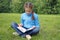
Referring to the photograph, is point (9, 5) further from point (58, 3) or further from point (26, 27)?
point (26, 27)

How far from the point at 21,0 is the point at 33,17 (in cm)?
2260

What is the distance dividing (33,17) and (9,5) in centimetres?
2684

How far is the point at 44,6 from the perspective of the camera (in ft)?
80.9

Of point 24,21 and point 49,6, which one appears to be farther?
point 49,6

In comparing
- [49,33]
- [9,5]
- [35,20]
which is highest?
[35,20]

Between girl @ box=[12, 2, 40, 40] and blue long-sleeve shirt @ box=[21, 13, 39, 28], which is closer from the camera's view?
girl @ box=[12, 2, 40, 40]

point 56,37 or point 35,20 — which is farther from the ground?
point 35,20

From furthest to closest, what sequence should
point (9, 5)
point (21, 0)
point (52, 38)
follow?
1. point (9, 5)
2. point (21, 0)
3. point (52, 38)

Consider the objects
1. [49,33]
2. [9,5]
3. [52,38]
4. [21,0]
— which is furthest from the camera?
[9,5]

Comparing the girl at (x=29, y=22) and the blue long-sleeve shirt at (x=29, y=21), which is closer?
the girl at (x=29, y=22)

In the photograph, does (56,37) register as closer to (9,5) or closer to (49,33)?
(49,33)

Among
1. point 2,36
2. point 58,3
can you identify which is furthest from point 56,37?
point 58,3

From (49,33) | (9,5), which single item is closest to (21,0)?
(9,5)

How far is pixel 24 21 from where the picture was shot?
6035 millimetres
